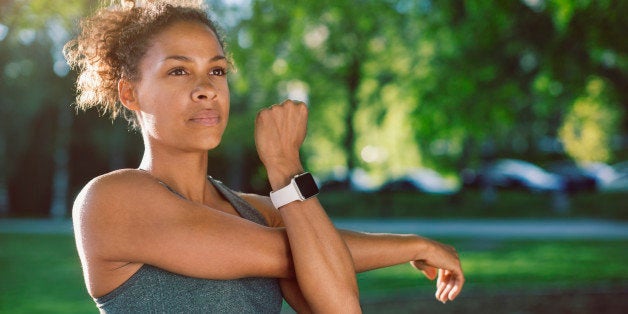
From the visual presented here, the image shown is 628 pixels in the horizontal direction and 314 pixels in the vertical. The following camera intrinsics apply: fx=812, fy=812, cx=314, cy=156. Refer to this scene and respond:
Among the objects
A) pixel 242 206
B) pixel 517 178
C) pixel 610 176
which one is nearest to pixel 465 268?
pixel 242 206

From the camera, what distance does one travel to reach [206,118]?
183cm

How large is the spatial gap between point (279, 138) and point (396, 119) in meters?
18.4

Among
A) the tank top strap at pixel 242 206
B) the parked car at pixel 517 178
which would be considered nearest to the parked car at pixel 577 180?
the parked car at pixel 517 178

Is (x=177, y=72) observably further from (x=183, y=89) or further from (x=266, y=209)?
(x=266, y=209)

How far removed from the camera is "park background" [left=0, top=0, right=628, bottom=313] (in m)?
8.48

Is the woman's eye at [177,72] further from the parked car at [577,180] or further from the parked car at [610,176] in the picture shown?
the parked car at [577,180]

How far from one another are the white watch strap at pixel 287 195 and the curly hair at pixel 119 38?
44 cm

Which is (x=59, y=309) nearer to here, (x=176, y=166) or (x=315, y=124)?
(x=176, y=166)

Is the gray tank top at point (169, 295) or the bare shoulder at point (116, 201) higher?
the bare shoulder at point (116, 201)

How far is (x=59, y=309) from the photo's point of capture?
924 centimetres

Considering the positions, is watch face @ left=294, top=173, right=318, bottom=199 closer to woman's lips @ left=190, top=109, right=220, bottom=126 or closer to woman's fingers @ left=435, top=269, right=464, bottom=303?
woman's lips @ left=190, top=109, right=220, bottom=126

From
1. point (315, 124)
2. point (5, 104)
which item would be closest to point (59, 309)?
point (5, 104)

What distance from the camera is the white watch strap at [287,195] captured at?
179cm

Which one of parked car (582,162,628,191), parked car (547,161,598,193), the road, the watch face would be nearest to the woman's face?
the watch face
